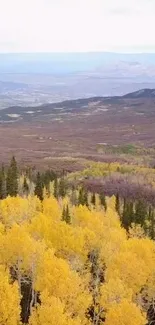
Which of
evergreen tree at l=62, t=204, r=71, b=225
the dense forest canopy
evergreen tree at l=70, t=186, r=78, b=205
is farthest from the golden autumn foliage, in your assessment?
evergreen tree at l=70, t=186, r=78, b=205

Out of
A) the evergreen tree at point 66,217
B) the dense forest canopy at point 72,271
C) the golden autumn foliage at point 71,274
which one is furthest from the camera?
the evergreen tree at point 66,217

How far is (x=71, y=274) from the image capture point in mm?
68125

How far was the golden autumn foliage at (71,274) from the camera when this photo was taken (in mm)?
61438

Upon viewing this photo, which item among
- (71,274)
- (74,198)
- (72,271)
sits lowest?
(74,198)

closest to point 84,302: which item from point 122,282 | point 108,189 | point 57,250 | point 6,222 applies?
point 122,282

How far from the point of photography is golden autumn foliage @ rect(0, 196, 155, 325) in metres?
61.4

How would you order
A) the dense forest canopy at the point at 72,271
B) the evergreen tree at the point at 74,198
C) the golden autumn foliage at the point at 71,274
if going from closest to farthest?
1. the golden autumn foliage at the point at 71,274
2. the dense forest canopy at the point at 72,271
3. the evergreen tree at the point at 74,198

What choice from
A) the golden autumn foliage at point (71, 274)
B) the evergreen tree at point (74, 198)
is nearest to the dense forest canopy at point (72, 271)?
the golden autumn foliage at point (71, 274)

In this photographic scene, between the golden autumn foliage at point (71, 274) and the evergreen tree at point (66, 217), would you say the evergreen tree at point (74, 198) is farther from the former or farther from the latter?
the golden autumn foliage at point (71, 274)

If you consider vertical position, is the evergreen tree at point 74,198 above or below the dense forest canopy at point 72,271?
below

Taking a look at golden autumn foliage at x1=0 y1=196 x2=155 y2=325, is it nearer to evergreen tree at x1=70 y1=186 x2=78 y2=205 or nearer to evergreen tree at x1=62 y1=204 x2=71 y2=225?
evergreen tree at x1=62 y1=204 x2=71 y2=225

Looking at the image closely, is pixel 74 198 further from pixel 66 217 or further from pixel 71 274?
pixel 71 274

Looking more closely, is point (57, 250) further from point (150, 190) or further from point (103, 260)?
point (150, 190)

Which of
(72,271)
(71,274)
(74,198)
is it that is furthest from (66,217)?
(74,198)
